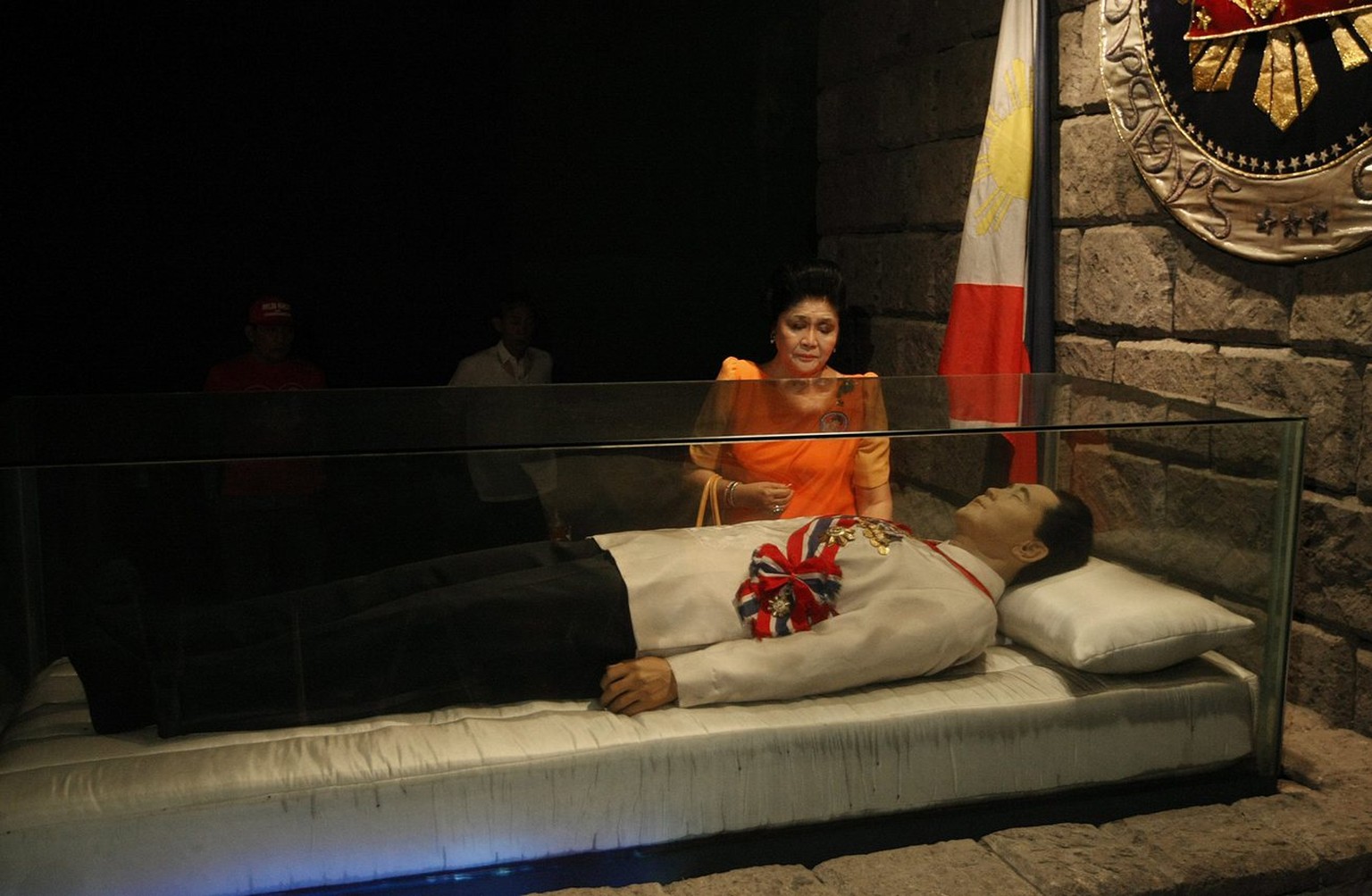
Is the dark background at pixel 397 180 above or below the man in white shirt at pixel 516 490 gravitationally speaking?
above

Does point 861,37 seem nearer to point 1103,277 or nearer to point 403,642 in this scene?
point 1103,277

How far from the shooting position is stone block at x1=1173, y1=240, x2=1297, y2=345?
246 cm

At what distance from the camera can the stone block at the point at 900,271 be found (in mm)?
3709

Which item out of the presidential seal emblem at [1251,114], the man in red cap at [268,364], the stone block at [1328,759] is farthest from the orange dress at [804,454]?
the man in red cap at [268,364]

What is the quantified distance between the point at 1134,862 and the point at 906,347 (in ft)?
7.69

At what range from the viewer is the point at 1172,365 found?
9.03 ft

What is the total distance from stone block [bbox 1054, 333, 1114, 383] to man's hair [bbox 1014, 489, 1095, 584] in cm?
114

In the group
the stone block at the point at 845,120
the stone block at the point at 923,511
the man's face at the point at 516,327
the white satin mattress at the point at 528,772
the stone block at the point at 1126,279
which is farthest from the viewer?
the stone block at the point at 845,120

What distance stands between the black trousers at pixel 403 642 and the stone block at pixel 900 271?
7.30 ft

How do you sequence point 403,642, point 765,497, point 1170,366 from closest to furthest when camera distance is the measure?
point 403,642 < point 765,497 < point 1170,366

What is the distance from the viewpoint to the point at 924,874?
172cm

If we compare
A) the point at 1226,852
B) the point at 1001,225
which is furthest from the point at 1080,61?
the point at 1226,852

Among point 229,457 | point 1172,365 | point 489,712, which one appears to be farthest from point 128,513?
point 1172,365

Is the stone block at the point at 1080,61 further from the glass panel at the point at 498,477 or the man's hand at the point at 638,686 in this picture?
the man's hand at the point at 638,686
